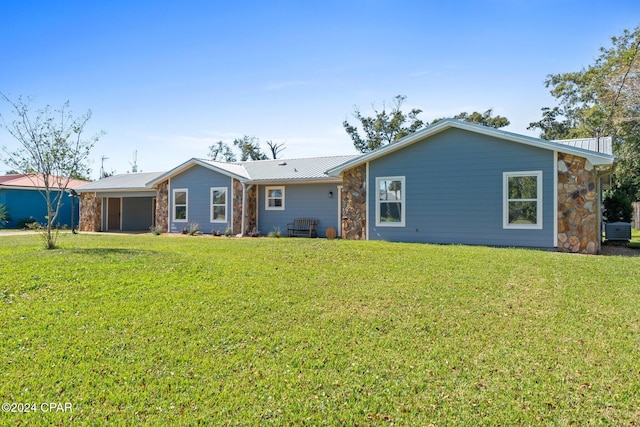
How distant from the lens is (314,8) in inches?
409

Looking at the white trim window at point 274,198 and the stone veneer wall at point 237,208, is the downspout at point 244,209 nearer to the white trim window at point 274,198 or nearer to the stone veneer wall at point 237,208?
the stone veneer wall at point 237,208

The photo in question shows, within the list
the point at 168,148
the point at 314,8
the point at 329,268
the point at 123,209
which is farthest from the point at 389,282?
the point at 168,148

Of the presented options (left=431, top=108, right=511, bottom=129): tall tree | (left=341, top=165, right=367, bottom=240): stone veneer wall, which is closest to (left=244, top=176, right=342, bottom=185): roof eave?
(left=341, top=165, right=367, bottom=240): stone veneer wall

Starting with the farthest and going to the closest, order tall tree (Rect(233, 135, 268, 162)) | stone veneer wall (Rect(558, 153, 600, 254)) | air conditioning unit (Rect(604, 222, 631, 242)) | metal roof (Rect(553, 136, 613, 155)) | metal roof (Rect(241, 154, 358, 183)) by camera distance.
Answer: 1. tall tree (Rect(233, 135, 268, 162))
2. metal roof (Rect(241, 154, 358, 183))
3. air conditioning unit (Rect(604, 222, 631, 242))
4. metal roof (Rect(553, 136, 613, 155))
5. stone veneer wall (Rect(558, 153, 600, 254))

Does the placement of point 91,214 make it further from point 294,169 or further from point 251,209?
point 294,169

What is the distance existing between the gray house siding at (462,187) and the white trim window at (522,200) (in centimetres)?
12

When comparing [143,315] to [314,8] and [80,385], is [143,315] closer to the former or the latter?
[80,385]

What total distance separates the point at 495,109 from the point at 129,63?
98.3 ft

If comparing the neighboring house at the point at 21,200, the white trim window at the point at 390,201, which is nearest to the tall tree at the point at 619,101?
the white trim window at the point at 390,201

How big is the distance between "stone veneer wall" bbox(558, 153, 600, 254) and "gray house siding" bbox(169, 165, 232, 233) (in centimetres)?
1262

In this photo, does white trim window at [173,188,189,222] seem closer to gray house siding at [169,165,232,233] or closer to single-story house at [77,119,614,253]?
gray house siding at [169,165,232,233]

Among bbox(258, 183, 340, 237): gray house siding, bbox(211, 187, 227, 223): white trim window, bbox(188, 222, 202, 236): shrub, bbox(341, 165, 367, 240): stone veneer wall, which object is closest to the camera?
bbox(341, 165, 367, 240): stone veneer wall

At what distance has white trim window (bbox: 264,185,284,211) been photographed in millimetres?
17875

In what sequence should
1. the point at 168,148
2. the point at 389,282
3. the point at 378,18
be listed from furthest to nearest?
the point at 168,148 → the point at 378,18 → the point at 389,282
